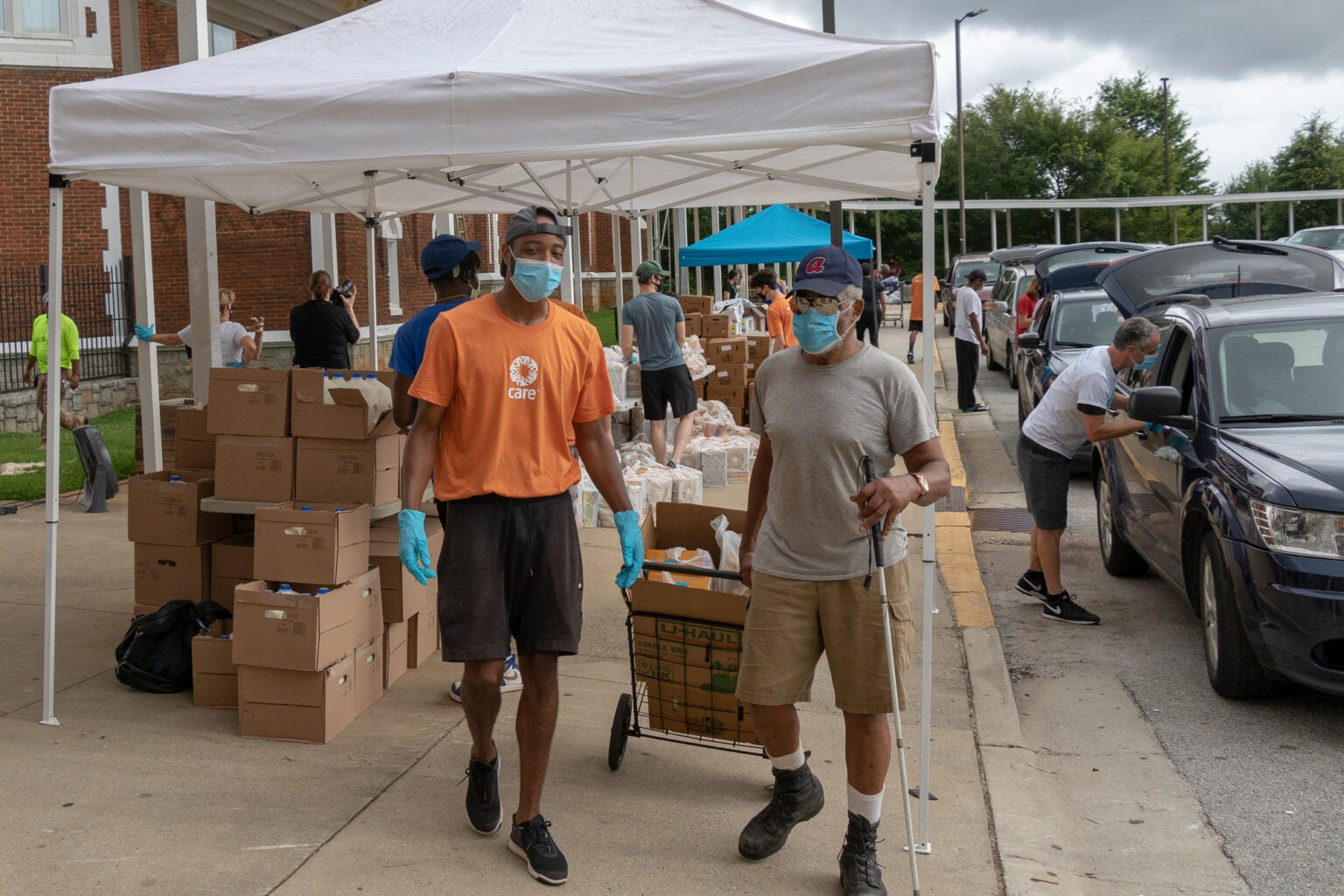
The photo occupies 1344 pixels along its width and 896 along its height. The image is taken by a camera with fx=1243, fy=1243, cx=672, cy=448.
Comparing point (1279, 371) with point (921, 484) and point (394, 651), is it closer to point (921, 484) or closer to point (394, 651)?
point (921, 484)

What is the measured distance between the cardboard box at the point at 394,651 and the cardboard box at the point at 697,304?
44.5 ft

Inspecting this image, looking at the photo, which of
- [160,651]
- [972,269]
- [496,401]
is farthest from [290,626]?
[972,269]

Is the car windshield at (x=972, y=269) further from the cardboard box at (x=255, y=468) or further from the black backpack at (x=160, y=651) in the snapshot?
the black backpack at (x=160, y=651)

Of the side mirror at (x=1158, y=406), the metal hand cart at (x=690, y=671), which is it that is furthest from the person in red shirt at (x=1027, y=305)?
the metal hand cart at (x=690, y=671)

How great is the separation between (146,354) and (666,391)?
174 inches

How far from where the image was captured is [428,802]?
4.54m

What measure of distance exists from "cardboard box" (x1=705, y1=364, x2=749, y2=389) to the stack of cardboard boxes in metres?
8.24

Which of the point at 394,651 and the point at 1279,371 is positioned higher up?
the point at 1279,371

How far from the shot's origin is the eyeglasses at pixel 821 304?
3781 millimetres

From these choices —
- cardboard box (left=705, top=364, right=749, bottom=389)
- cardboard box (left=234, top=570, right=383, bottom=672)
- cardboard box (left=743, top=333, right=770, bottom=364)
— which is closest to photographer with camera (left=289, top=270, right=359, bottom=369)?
cardboard box (left=705, top=364, right=749, bottom=389)

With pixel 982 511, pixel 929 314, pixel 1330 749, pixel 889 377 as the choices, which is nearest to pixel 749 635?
pixel 889 377

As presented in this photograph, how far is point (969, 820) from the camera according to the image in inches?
180

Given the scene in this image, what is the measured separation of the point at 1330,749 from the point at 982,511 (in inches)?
229

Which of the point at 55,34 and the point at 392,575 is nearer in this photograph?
the point at 392,575
